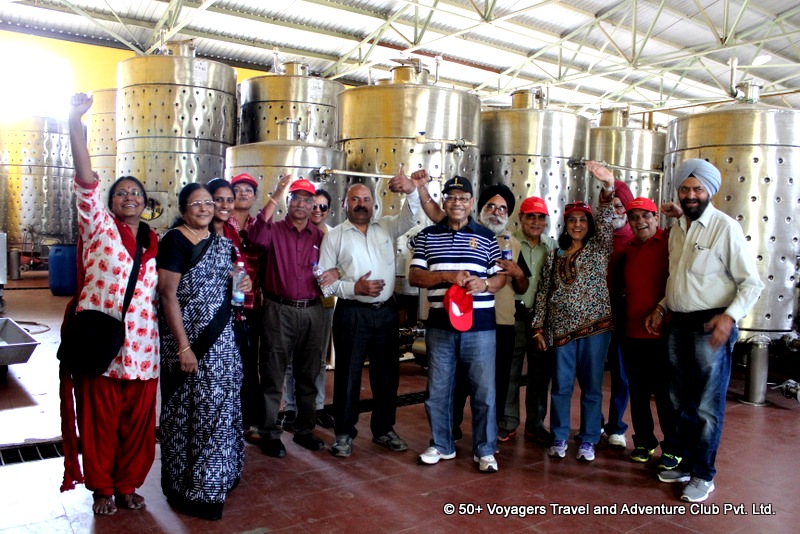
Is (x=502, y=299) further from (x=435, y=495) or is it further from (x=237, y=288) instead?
(x=237, y=288)

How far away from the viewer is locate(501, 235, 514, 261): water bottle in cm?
420

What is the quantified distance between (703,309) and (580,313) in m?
0.77

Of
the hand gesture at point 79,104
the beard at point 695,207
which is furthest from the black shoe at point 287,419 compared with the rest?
the beard at point 695,207

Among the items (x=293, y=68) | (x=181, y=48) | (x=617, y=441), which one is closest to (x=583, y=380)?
(x=617, y=441)

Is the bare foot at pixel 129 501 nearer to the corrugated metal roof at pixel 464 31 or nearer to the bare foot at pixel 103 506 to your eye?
the bare foot at pixel 103 506

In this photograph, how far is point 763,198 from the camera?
18.9 feet

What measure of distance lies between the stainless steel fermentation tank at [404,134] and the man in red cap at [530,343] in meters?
1.81

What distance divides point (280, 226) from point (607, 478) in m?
2.66

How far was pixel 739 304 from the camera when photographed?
350 centimetres

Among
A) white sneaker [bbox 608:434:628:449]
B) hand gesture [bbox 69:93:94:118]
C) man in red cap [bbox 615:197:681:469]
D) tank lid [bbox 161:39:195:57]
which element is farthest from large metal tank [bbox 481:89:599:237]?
hand gesture [bbox 69:93:94:118]

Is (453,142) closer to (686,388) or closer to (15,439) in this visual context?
(686,388)

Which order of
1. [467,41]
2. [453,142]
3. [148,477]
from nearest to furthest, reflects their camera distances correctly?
[148,477] < [453,142] < [467,41]

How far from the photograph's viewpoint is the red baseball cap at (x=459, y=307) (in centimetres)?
393

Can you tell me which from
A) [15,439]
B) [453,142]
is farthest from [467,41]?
[15,439]
